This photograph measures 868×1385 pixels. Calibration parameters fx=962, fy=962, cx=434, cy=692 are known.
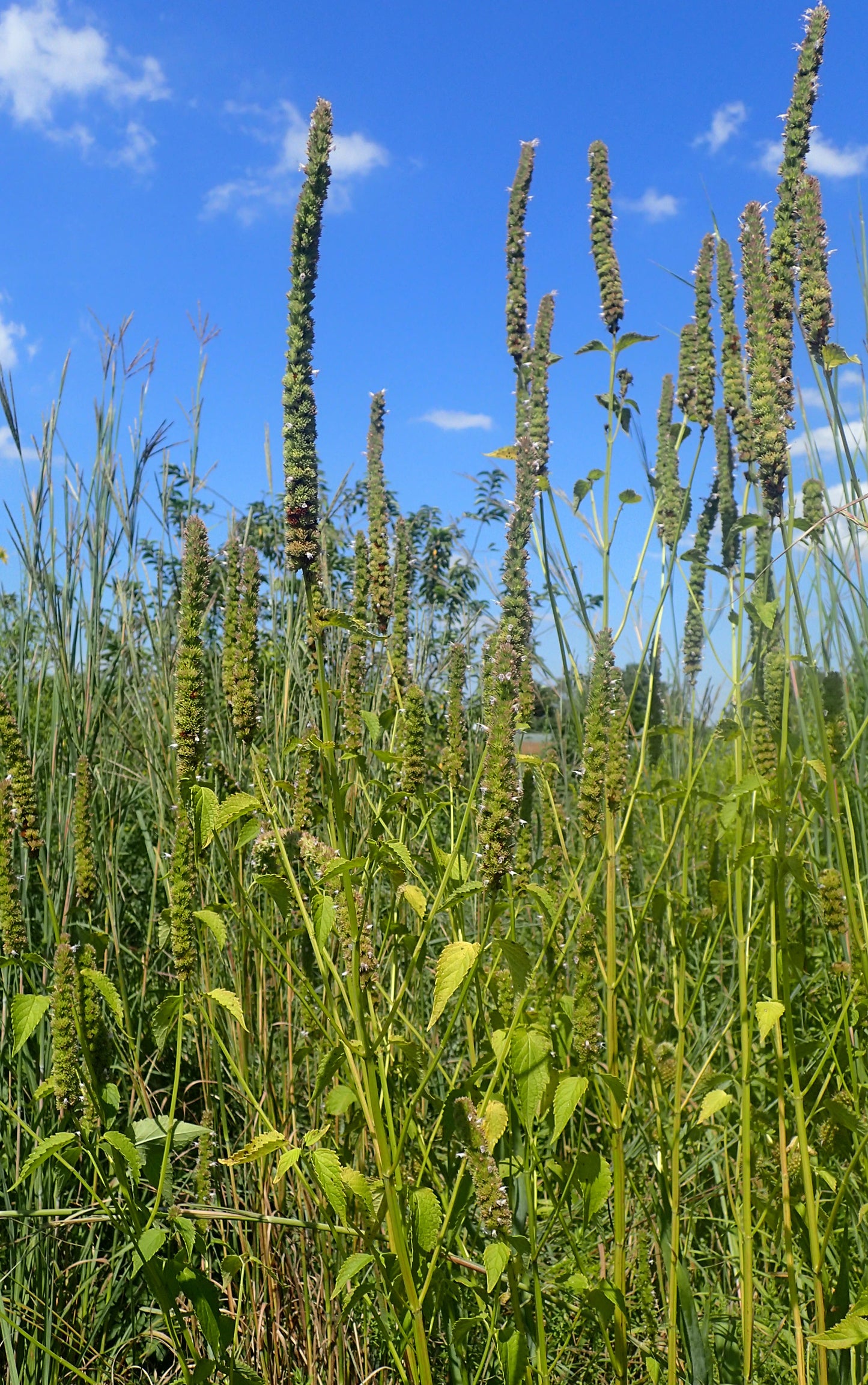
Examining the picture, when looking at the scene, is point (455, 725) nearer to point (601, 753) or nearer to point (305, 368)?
point (601, 753)

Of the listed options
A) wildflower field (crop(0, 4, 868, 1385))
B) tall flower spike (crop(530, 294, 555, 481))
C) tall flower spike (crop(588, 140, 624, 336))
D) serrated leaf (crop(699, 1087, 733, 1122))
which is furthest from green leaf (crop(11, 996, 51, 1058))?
tall flower spike (crop(588, 140, 624, 336))

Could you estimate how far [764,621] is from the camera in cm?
162

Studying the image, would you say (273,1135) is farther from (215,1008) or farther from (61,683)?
(61,683)

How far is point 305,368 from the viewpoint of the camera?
1442 millimetres

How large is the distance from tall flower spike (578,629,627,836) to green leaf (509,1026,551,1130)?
0.41 m

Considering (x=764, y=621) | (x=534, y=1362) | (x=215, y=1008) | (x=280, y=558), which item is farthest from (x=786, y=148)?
(x=280, y=558)

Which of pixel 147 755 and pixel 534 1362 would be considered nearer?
pixel 534 1362

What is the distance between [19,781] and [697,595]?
1.78 metres

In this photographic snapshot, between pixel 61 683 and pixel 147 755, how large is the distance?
18.3 inches

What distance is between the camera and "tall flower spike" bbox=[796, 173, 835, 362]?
5.66 feet

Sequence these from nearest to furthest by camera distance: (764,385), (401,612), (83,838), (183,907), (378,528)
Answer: (183,907)
(764,385)
(83,838)
(378,528)
(401,612)

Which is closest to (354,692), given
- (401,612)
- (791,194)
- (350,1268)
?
(401,612)

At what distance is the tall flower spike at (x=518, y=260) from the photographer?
2182mm

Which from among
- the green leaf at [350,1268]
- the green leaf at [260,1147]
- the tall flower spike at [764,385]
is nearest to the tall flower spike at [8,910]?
the green leaf at [260,1147]
